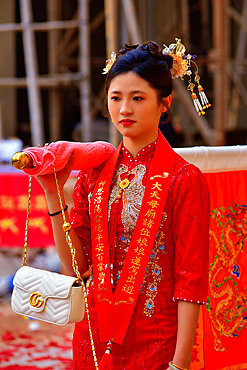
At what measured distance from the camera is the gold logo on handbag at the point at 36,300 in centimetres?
139

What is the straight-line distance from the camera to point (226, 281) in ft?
6.04

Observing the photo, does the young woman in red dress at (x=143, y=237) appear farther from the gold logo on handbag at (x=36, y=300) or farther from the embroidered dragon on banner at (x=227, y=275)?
the embroidered dragon on banner at (x=227, y=275)

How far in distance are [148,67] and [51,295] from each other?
2.31ft

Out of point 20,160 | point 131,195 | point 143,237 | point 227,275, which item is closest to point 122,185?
point 131,195

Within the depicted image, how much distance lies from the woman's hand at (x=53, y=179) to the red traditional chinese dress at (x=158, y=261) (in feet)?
0.41

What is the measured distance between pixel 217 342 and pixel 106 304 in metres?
0.59

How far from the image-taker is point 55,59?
5785 mm

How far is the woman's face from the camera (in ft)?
4.51

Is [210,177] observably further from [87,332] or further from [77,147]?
[87,332]

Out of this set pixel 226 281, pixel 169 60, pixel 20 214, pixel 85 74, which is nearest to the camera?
pixel 169 60

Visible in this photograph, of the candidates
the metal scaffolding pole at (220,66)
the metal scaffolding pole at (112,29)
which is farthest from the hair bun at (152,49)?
the metal scaffolding pole at (220,66)

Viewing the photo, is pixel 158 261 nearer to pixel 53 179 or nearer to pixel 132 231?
pixel 132 231

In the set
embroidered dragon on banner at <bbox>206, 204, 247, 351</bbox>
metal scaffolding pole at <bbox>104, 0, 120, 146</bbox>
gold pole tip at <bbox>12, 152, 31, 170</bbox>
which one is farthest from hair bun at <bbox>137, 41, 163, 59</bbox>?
metal scaffolding pole at <bbox>104, 0, 120, 146</bbox>

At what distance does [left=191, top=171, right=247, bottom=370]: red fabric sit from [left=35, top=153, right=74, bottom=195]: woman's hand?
2.04ft
